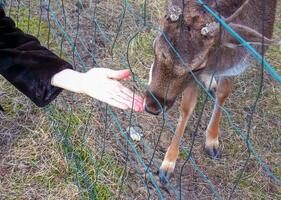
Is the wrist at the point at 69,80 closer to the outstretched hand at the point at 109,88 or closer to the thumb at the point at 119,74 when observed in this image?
the outstretched hand at the point at 109,88

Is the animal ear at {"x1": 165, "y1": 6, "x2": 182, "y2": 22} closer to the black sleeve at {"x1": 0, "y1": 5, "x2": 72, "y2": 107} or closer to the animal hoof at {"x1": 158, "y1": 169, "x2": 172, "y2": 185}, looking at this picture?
the black sleeve at {"x1": 0, "y1": 5, "x2": 72, "y2": 107}

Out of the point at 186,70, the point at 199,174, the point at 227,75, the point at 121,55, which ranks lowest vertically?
the point at 199,174

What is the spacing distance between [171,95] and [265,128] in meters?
1.43

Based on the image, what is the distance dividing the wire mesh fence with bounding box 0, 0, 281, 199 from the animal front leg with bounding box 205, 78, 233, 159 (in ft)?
0.25

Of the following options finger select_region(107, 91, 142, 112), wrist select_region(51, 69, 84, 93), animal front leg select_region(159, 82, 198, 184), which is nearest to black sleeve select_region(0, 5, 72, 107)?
wrist select_region(51, 69, 84, 93)

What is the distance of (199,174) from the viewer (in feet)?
10.7

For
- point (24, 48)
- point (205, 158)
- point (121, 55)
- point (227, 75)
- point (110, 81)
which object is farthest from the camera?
point (121, 55)

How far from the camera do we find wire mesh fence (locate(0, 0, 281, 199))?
3078 millimetres

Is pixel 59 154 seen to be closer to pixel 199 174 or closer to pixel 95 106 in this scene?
pixel 95 106

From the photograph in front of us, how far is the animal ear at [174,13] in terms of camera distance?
8.09ft

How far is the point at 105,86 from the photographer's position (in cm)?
209

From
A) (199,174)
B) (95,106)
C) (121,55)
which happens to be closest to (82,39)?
(121,55)

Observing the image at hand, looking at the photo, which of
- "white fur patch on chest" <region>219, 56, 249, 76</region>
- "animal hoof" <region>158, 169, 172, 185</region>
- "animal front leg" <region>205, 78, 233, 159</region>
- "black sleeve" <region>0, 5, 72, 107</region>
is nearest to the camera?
"black sleeve" <region>0, 5, 72, 107</region>

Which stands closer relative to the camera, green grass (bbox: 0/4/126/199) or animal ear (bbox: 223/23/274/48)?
animal ear (bbox: 223/23/274/48)
